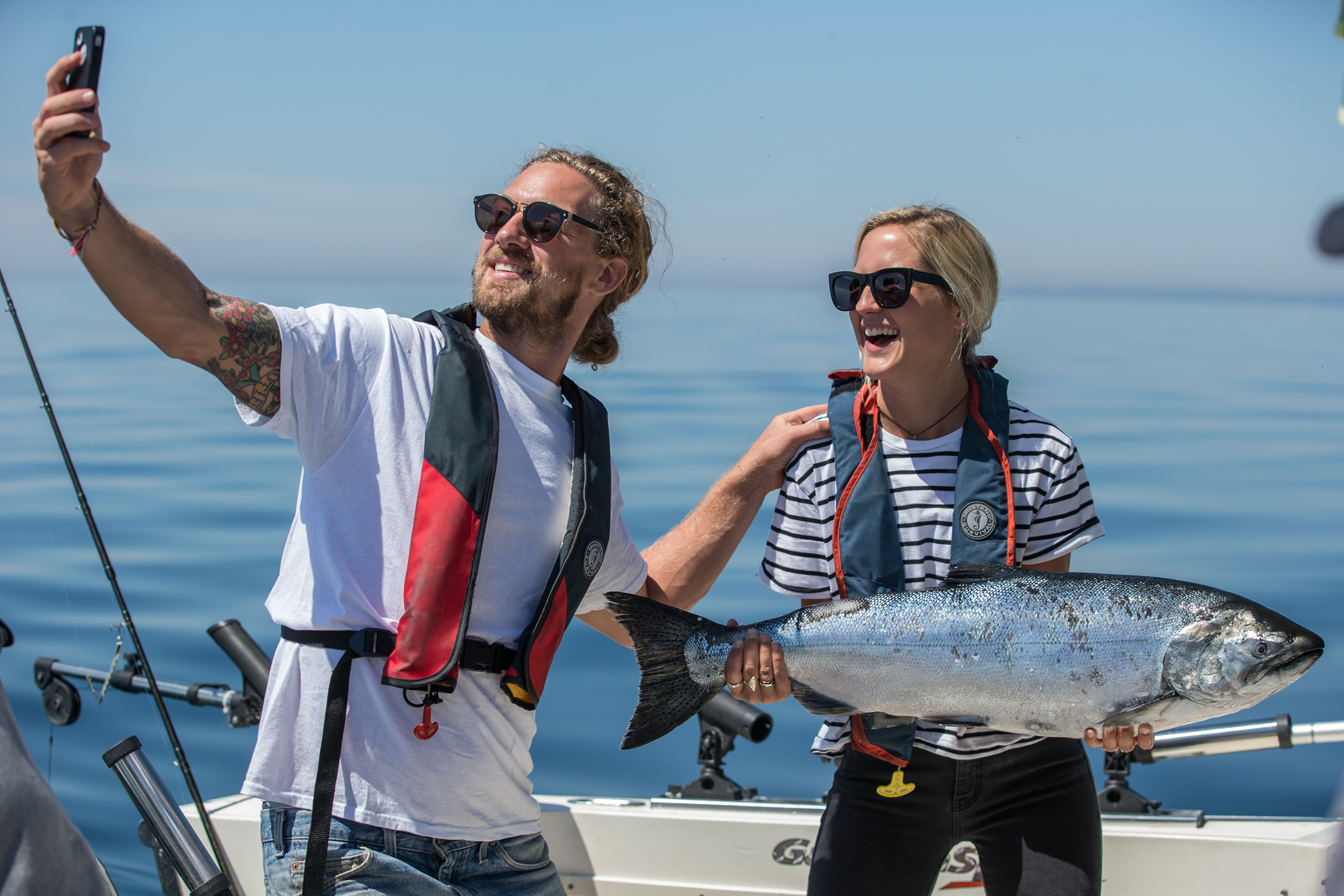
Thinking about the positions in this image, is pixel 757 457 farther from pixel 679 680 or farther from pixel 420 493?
pixel 420 493

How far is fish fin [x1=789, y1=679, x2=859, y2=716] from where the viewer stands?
9.23 ft

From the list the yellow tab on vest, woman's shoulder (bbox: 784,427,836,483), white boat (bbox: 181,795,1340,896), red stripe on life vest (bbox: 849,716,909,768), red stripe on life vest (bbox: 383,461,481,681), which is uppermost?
woman's shoulder (bbox: 784,427,836,483)

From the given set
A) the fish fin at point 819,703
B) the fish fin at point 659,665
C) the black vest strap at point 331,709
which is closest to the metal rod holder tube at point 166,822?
the black vest strap at point 331,709

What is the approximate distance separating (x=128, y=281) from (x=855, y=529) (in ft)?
5.85

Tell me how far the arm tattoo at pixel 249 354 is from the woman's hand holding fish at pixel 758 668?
1253 millimetres

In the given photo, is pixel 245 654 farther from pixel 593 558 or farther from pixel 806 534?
pixel 806 534

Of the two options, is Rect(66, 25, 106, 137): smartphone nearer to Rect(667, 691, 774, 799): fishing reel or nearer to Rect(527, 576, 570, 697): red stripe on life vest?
Rect(527, 576, 570, 697): red stripe on life vest

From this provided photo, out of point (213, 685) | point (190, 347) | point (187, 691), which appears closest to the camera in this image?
Result: point (190, 347)

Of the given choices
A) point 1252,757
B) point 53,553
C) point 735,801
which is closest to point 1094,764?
point 1252,757

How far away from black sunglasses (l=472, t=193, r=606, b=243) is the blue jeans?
1.56 meters

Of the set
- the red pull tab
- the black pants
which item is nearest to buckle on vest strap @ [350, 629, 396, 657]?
the red pull tab

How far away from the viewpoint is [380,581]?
2559mm

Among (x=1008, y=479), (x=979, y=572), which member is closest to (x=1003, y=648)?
(x=979, y=572)

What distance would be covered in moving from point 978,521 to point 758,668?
2.21ft
